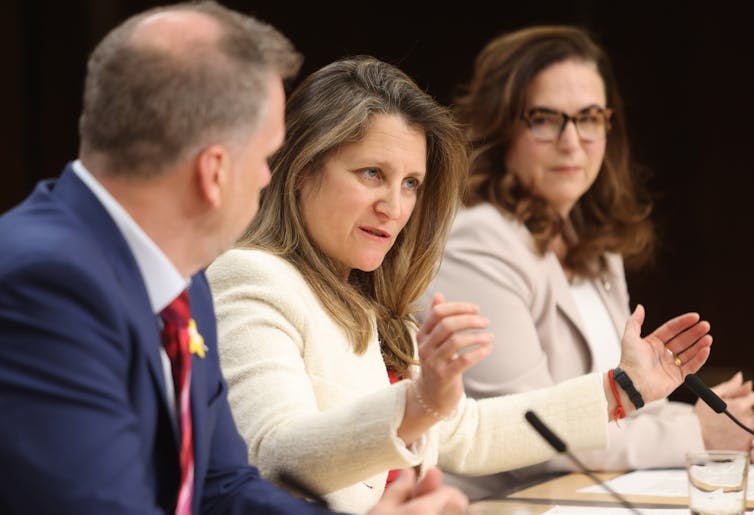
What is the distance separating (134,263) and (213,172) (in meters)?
0.13

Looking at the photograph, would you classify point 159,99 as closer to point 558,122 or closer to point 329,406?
point 329,406

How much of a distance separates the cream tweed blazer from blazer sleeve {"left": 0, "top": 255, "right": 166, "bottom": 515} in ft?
1.78

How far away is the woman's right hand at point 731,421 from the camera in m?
2.62

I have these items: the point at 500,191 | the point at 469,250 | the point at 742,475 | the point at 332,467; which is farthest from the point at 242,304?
the point at 500,191

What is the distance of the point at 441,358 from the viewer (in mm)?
1611

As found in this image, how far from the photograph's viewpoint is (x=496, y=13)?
16.3 feet

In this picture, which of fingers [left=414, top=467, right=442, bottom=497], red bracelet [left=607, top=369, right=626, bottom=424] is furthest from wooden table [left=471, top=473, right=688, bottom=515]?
fingers [left=414, top=467, right=442, bottom=497]

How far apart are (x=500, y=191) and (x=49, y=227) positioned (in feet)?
6.54

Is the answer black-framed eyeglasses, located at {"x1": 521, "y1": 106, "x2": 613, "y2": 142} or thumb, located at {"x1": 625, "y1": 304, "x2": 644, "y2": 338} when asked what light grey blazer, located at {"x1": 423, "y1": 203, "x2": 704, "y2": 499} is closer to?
black-framed eyeglasses, located at {"x1": 521, "y1": 106, "x2": 613, "y2": 142}

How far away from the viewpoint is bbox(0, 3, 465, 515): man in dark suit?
45.4 inches

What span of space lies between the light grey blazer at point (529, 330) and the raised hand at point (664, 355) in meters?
0.39

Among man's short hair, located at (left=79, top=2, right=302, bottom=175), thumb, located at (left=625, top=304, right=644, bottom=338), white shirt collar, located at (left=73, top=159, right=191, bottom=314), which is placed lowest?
thumb, located at (left=625, top=304, right=644, bottom=338)

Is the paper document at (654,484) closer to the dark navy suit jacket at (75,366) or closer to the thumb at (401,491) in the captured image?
the thumb at (401,491)

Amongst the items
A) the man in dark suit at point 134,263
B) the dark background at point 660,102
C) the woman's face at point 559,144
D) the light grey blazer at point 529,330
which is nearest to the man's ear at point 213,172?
the man in dark suit at point 134,263
